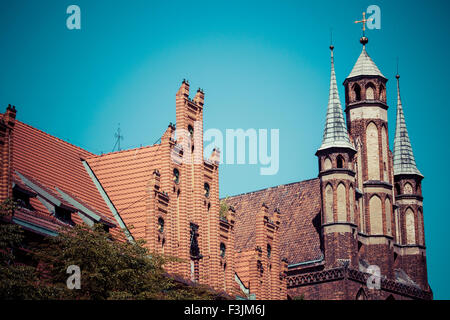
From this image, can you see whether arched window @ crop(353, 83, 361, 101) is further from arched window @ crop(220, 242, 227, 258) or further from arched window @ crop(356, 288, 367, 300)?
arched window @ crop(220, 242, 227, 258)

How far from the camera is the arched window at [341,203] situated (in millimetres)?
69125

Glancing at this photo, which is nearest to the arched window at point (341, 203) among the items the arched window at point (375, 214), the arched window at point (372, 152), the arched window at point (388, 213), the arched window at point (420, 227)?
the arched window at point (375, 214)

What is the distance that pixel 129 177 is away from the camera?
53344 mm

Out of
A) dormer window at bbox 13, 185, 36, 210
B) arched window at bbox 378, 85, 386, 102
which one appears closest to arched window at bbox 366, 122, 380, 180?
arched window at bbox 378, 85, 386, 102

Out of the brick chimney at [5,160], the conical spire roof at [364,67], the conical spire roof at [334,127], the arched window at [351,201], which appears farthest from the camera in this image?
the conical spire roof at [364,67]

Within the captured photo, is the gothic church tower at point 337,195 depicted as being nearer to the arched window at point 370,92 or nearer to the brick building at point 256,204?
the brick building at point 256,204

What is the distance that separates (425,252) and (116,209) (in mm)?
29914

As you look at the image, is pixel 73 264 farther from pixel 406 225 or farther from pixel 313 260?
pixel 406 225

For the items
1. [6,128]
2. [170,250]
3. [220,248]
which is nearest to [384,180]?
[220,248]

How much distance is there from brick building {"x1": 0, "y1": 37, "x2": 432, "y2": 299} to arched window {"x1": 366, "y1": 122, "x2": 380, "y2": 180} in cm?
7

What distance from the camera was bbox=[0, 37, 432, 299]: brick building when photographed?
1928 inches

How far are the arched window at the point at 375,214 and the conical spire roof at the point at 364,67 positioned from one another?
8403 mm

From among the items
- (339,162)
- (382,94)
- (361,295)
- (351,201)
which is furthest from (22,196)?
(382,94)

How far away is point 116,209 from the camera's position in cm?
5219
